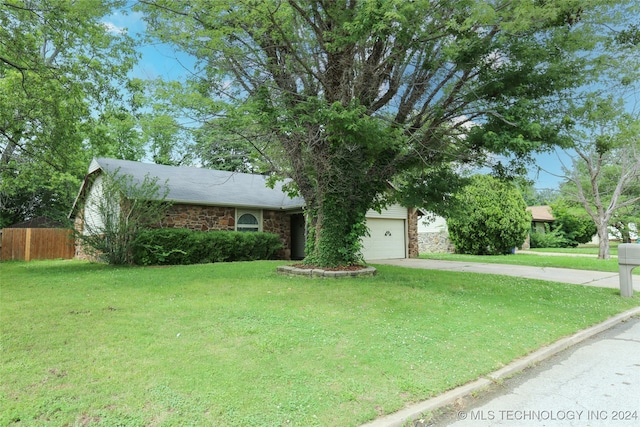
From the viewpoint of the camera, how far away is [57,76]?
11328 mm

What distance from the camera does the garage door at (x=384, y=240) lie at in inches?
682

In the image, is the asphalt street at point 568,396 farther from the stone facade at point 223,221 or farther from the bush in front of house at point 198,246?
the stone facade at point 223,221

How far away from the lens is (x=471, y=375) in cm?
391

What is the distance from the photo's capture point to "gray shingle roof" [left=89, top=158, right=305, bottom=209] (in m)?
15.1

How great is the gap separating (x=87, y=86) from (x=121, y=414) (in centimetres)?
1272

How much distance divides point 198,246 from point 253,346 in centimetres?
1014

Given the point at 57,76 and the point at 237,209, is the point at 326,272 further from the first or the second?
the point at 57,76

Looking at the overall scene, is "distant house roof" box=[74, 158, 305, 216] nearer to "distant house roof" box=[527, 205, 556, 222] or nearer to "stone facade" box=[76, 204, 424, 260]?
"stone facade" box=[76, 204, 424, 260]

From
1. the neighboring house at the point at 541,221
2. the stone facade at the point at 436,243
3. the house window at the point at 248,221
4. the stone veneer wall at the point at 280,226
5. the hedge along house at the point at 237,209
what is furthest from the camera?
the neighboring house at the point at 541,221

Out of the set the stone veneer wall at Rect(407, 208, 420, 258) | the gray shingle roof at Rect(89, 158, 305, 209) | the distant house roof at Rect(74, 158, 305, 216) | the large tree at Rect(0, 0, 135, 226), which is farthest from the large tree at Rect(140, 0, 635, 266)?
the stone veneer wall at Rect(407, 208, 420, 258)

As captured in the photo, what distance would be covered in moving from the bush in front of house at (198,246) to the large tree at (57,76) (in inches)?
136

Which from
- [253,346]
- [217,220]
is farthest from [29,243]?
[253,346]

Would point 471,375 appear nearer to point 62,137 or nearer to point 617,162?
point 62,137

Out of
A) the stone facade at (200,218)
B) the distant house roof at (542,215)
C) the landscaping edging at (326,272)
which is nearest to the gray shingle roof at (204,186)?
the stone facade at (200,218)
